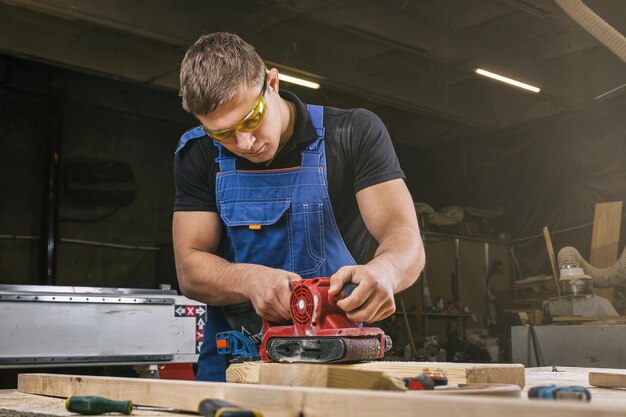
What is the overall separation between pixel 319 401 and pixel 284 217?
122 cm


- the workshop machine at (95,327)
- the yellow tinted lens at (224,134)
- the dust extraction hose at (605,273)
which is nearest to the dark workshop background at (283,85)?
the dust extraction hose at (605,273)

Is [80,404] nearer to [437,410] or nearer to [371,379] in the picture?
[371,379]

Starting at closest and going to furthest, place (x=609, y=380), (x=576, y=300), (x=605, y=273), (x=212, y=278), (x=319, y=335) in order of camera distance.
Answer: (x=609, y=380) < (x=319, y=335) < (x=212, y=278) < (x=576, y=300) < (x=605, y=273)

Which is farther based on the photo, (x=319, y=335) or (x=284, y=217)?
(x=284, y=217)

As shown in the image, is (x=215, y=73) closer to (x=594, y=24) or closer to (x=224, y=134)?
(x=224, y=134)

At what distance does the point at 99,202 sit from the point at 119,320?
4843 mm

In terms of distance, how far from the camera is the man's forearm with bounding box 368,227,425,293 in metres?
1.94

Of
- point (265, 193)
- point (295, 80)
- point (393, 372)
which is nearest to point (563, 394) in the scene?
point (393, 372)

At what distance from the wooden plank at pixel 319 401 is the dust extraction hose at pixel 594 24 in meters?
3.87

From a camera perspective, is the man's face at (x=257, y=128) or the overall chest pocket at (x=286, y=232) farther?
the overall chest pocket at (x=286, y=232)

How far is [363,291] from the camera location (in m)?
1.68

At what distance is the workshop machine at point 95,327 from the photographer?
3.87 meters

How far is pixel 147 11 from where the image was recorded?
7.23 m

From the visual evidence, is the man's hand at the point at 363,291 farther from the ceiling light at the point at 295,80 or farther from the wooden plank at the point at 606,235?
the wooden plank at the point at 606,235
